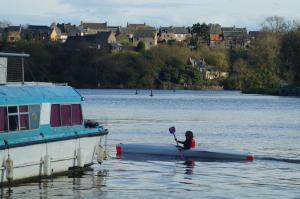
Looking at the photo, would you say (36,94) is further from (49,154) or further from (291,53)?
(291,53)

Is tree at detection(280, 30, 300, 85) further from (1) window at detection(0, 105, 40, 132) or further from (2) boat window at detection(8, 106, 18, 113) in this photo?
(2) boat window at detection(8, 106, 18, 113)

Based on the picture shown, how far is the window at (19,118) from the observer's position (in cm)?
3026

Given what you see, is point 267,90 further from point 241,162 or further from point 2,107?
point 2,107

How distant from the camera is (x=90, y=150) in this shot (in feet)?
115

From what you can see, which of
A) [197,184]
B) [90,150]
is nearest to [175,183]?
[197,184]

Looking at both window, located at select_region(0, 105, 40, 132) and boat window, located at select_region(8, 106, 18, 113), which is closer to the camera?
window, located at select_region(0, 105, 40, 132)

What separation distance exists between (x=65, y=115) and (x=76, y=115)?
92 centimetres

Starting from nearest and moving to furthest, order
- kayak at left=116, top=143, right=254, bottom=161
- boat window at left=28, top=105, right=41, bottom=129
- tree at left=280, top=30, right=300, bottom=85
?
boat window at left=28, top=105, right=41, bottom=129 < kayak at left=116, top=143, right=254, bottom=161 < tree at left=280, top=30, right=300, bottom=85

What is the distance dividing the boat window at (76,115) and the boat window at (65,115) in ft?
0.98

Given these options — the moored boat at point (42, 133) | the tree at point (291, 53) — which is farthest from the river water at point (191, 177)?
the tree at point (291, 53)

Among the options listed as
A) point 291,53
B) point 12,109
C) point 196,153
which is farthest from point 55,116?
point 291,53

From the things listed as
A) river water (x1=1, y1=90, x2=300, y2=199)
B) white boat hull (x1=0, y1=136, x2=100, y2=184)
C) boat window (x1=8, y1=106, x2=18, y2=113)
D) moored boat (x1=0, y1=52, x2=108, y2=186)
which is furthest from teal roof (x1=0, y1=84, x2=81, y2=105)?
river water (x1=1, y1=90, x2=300, y2=199)

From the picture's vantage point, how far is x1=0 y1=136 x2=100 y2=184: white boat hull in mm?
29491

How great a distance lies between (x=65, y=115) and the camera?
34500 millimetres
